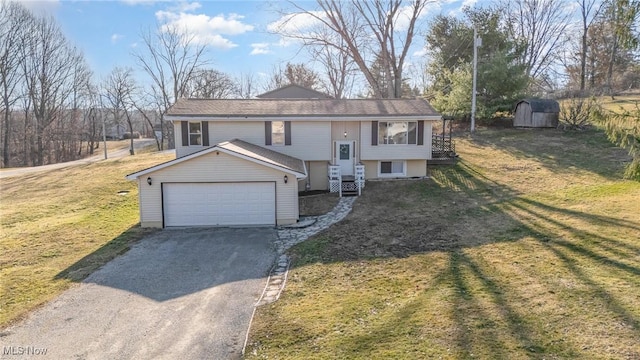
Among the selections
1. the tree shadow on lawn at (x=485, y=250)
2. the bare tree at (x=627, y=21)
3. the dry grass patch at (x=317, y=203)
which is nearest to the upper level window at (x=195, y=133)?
the dry grass patch at (x=317, y=203)

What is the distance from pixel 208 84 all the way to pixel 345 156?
3488cm

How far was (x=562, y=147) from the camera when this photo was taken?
21406mm

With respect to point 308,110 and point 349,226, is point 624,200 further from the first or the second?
point 308,110

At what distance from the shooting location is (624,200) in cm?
1309

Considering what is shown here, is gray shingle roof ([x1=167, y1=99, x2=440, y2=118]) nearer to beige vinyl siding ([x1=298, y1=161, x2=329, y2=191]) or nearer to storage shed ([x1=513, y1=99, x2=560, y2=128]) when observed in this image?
beige vinyl siding ([x1=298, y1=161, x2=329, y2=191])

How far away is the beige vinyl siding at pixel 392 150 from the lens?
1833 centimetres

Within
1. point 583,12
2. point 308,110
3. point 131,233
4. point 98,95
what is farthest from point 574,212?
point 98,95

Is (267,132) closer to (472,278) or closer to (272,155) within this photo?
(272,155)

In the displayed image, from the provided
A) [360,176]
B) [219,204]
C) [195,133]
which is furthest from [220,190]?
[360,176]

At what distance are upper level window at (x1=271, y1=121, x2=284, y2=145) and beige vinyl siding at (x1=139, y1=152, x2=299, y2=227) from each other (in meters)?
3.92

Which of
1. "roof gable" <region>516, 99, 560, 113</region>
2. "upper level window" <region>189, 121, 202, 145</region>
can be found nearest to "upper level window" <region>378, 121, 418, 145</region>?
"upper level window" <region>189, 121, 202, 145</region>

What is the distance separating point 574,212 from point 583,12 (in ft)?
122

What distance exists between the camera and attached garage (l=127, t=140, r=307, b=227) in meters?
14.0
